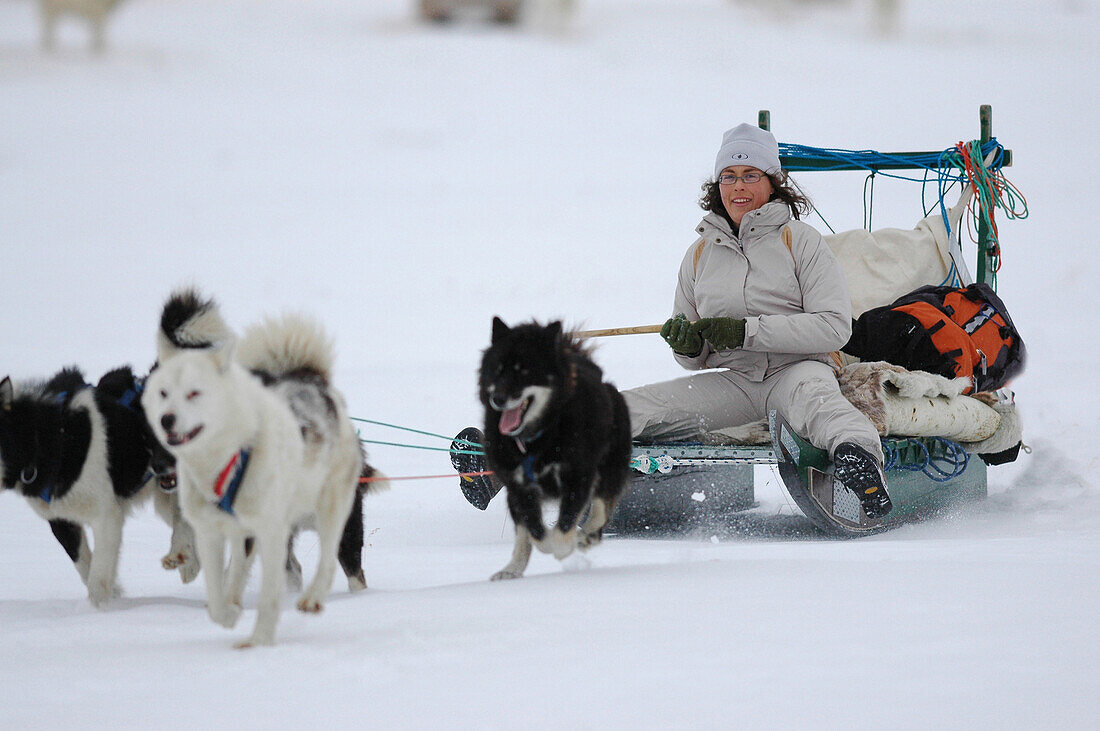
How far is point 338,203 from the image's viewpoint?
635 inches

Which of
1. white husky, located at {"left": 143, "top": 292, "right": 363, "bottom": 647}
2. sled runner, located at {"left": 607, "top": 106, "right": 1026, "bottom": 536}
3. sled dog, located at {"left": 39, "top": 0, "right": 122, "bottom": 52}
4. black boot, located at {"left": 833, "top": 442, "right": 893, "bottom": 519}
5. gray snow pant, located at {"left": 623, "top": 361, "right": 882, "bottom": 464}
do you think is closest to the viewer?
white husky, located at {"left": 143, "top": 292, "right": 363, "bottom": 647}

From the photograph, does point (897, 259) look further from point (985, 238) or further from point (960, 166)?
point (960, 166)

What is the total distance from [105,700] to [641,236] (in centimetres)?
1303

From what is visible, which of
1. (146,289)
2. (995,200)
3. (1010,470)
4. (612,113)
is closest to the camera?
(995,200)

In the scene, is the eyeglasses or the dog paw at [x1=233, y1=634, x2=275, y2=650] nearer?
the dog paw at [x1=233, y1=634, x2=275, y2=650]

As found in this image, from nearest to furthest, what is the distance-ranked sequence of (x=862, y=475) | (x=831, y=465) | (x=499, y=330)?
(x=499, y=330) → (x=862, y=475) → (x=831, y=465)

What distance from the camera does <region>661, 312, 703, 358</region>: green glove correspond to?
4191 millimetres

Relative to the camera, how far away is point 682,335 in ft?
13.8

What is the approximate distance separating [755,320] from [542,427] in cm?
122

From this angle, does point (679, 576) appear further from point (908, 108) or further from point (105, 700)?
point (908, 108)

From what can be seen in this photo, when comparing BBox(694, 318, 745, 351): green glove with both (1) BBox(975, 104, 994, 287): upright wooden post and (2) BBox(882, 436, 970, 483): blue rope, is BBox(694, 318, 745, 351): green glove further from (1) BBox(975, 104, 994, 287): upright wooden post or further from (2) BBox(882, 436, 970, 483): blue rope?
(1) BBox(975, 104, 994, 287): upright wooden post

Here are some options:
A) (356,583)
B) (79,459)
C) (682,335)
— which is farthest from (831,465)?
(79,459)

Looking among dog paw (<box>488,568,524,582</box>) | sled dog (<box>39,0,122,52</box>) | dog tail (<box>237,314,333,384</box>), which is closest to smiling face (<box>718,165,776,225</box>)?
dog paw (<box>488,568,524,582</box>)

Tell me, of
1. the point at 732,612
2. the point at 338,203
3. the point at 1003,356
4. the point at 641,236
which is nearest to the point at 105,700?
the point at 732,612
